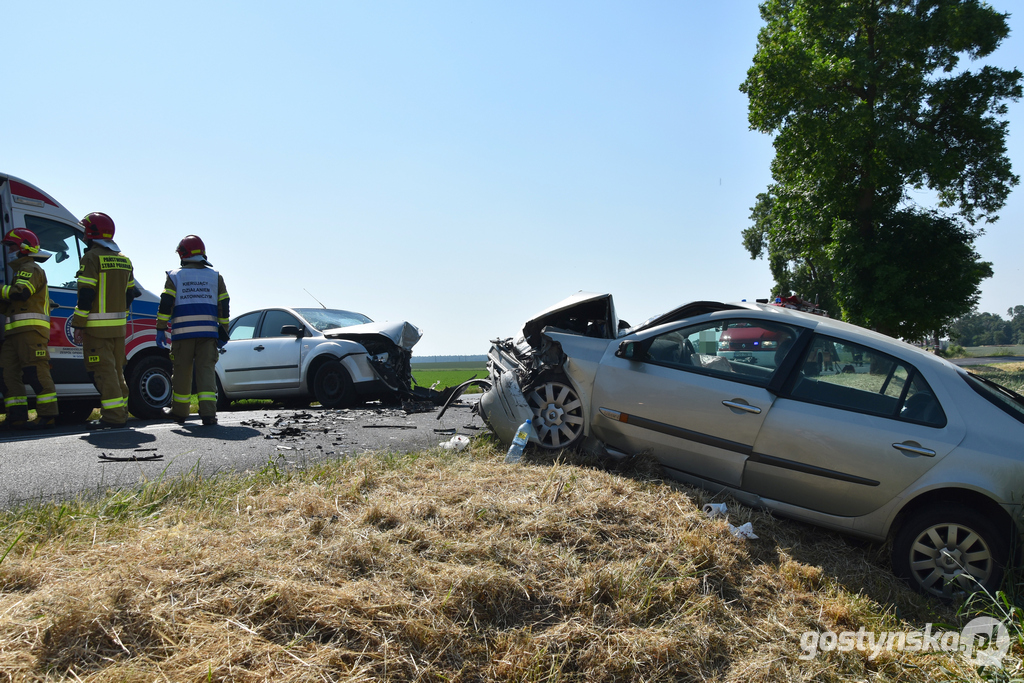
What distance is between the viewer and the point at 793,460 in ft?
14.6

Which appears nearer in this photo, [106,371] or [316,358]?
[106,371]

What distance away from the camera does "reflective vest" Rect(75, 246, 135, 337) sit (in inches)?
294

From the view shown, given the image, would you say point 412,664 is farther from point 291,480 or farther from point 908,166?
point 908,166

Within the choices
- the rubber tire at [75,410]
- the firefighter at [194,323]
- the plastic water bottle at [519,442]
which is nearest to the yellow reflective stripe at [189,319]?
the firefighter at [194,323]

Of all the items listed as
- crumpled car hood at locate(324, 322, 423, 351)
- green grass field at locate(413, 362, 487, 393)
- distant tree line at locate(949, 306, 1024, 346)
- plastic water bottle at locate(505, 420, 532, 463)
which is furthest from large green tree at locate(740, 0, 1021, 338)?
distant tree line at locate(949, 306, 1024, 346)

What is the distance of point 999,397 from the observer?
425 centimetres

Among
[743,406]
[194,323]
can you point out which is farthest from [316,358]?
[743,406]

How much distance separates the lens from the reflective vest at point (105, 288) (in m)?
7.46

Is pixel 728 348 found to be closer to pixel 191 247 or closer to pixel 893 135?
pixel 191 247

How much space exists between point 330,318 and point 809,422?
8.27 m

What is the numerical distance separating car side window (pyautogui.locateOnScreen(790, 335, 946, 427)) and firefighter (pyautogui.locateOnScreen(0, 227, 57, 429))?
26.0 feet

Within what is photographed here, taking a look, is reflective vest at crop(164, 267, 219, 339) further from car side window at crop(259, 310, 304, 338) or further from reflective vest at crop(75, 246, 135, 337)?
car side window at crop(259, 310, 304, 338)

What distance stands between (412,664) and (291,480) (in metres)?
2.38

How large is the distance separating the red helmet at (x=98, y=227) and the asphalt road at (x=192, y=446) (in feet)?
7.44
